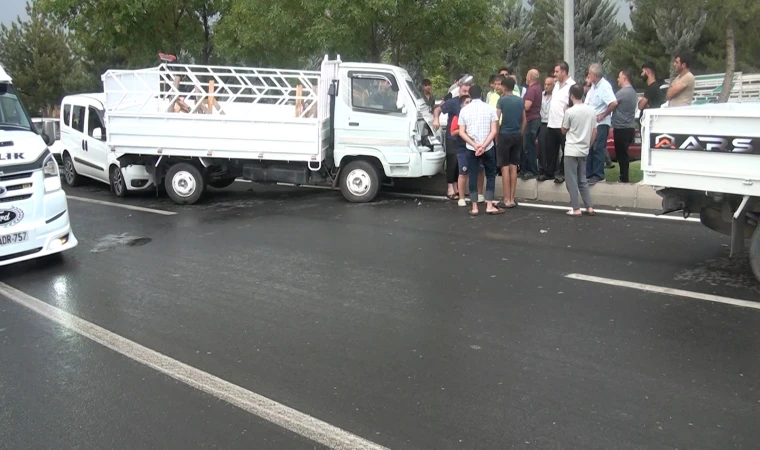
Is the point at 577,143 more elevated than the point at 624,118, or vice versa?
the point at 624,118

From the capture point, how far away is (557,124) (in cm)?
1090

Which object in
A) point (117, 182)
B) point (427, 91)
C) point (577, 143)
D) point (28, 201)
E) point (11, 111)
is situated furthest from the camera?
point (427, 91)

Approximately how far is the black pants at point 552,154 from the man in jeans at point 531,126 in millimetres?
253

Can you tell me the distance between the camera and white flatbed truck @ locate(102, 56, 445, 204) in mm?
11523

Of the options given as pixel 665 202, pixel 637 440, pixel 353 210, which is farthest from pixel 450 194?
pixel 637 440

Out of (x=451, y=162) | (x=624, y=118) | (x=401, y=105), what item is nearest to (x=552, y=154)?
(x=624, y=118)

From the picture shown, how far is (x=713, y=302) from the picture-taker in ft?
19.5

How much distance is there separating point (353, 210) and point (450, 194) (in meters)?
1.77

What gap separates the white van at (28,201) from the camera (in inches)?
289

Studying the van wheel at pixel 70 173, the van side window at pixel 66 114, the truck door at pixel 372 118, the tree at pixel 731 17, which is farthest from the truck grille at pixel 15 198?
the tree at pixel 731 17

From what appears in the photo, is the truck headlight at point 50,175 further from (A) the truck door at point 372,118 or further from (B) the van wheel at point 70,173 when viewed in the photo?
(B) the van wheel at point 70,173

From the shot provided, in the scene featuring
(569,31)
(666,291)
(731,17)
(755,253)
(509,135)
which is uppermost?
(731,17)

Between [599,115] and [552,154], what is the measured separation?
0.97 metres

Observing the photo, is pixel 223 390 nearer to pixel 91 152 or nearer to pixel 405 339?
pixel 405 339
